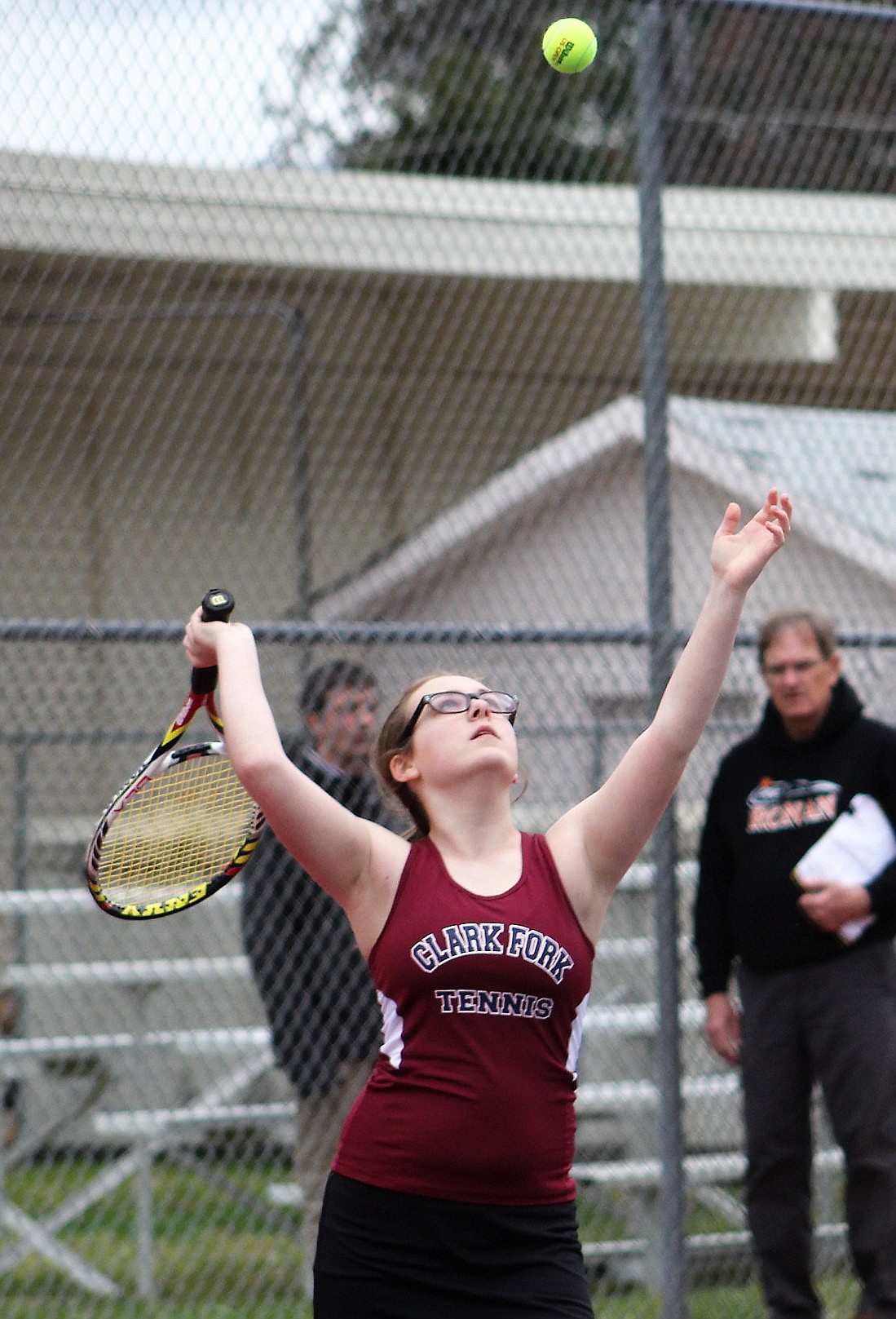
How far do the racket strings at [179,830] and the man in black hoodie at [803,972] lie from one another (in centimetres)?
180

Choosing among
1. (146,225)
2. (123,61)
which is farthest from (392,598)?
(123,61)

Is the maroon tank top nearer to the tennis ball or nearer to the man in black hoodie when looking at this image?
the man in black hoodie

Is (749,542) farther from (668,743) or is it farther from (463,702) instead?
(463,702)

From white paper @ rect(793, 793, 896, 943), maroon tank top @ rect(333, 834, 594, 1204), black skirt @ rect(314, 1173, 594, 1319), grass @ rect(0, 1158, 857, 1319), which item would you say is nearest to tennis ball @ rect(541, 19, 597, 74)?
white paper @ rect(793, 793, 896, 943)

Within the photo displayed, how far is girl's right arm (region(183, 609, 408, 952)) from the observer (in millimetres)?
2357

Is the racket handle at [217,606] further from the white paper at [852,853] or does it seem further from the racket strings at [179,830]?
the white paper at [852,853]

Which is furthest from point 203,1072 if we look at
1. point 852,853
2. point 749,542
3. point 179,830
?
point 749,542

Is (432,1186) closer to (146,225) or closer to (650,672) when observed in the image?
(650,672)

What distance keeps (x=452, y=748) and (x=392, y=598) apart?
16.5 ft

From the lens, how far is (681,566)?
23.2 ft

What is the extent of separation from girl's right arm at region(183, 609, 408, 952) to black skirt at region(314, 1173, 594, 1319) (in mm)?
399

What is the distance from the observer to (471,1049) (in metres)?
2.41

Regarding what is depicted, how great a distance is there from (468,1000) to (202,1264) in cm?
389

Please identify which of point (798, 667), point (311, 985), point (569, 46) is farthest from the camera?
point (311, 985)
